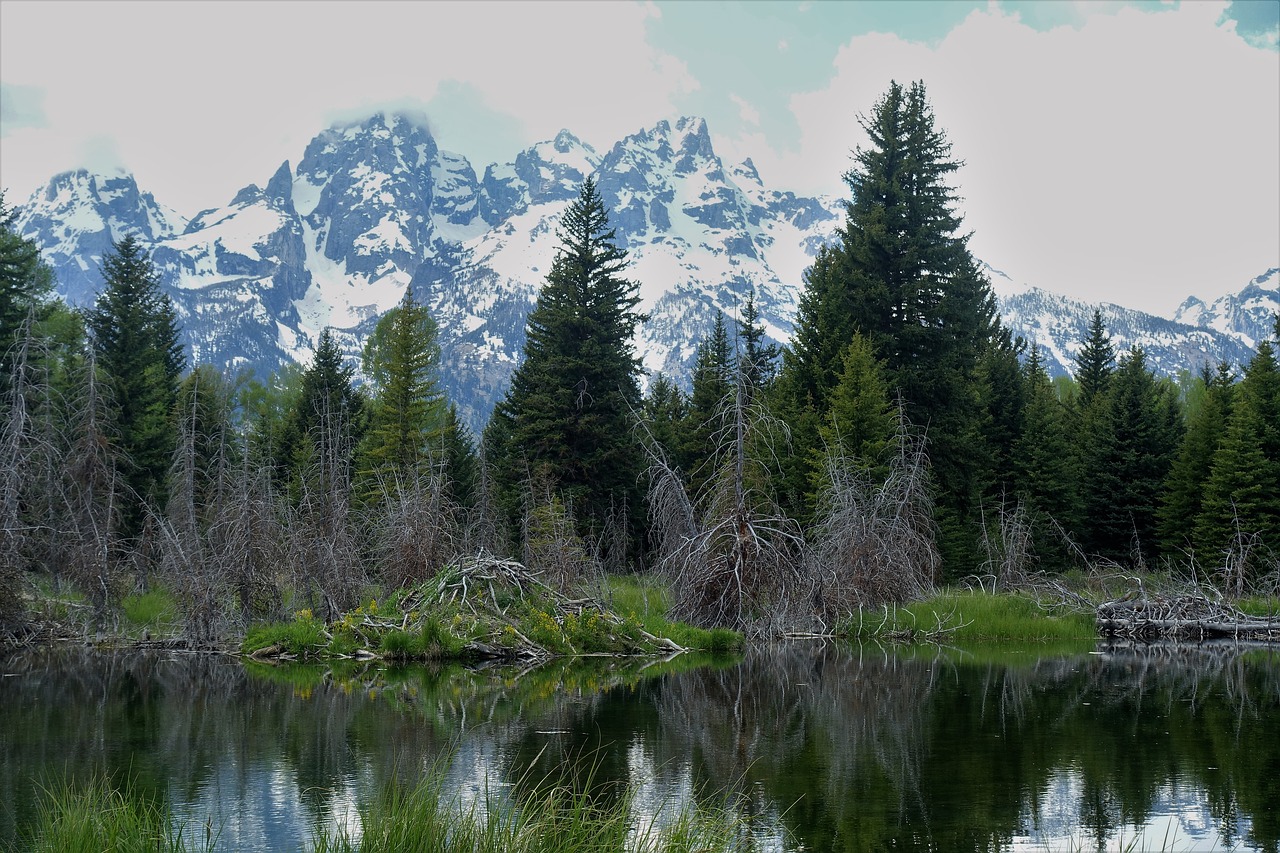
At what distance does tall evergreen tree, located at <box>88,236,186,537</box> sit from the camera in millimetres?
39562

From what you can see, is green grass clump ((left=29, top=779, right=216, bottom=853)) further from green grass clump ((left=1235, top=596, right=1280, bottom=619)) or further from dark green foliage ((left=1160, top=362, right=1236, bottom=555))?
dark green foliage ((left=1160, top=362, right=1236, bottom=555))

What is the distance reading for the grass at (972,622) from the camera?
2548 cm

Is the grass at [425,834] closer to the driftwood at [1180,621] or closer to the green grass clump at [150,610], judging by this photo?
the green grass clump at [150,610]

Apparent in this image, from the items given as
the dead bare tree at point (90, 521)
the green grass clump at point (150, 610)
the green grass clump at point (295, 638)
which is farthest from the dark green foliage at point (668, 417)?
the green grass clump at point (295, 638)

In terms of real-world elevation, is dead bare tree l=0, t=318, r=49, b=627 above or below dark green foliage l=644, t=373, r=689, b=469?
below

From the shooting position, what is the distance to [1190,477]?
135 feet

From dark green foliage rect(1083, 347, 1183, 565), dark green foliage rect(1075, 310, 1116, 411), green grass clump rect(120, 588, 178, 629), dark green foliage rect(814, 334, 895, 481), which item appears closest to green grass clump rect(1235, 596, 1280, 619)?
dark green foliage rect(814, 334, 895, 481)

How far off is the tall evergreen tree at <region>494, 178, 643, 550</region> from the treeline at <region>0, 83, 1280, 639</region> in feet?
0.42

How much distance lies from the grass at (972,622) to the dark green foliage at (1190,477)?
1631 cm

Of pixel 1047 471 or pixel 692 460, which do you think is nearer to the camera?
pixel 1047 471

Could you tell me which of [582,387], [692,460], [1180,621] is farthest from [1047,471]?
[582,387]

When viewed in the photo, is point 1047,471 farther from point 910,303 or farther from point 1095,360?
point 1095,360

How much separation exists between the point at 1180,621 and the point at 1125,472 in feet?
65.8

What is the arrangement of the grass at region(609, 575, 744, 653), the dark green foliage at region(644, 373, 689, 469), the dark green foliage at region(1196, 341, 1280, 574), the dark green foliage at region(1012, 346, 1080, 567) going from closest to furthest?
1. the grass at region(609, 575, 744, 653)
2. the dark green foliage at region(1196, 341, 1280, 574)
3. the dark green foliage at region(1012, 346, 1080, 567)
4. the dark green foliage at region(644, 373, 689, 469)
